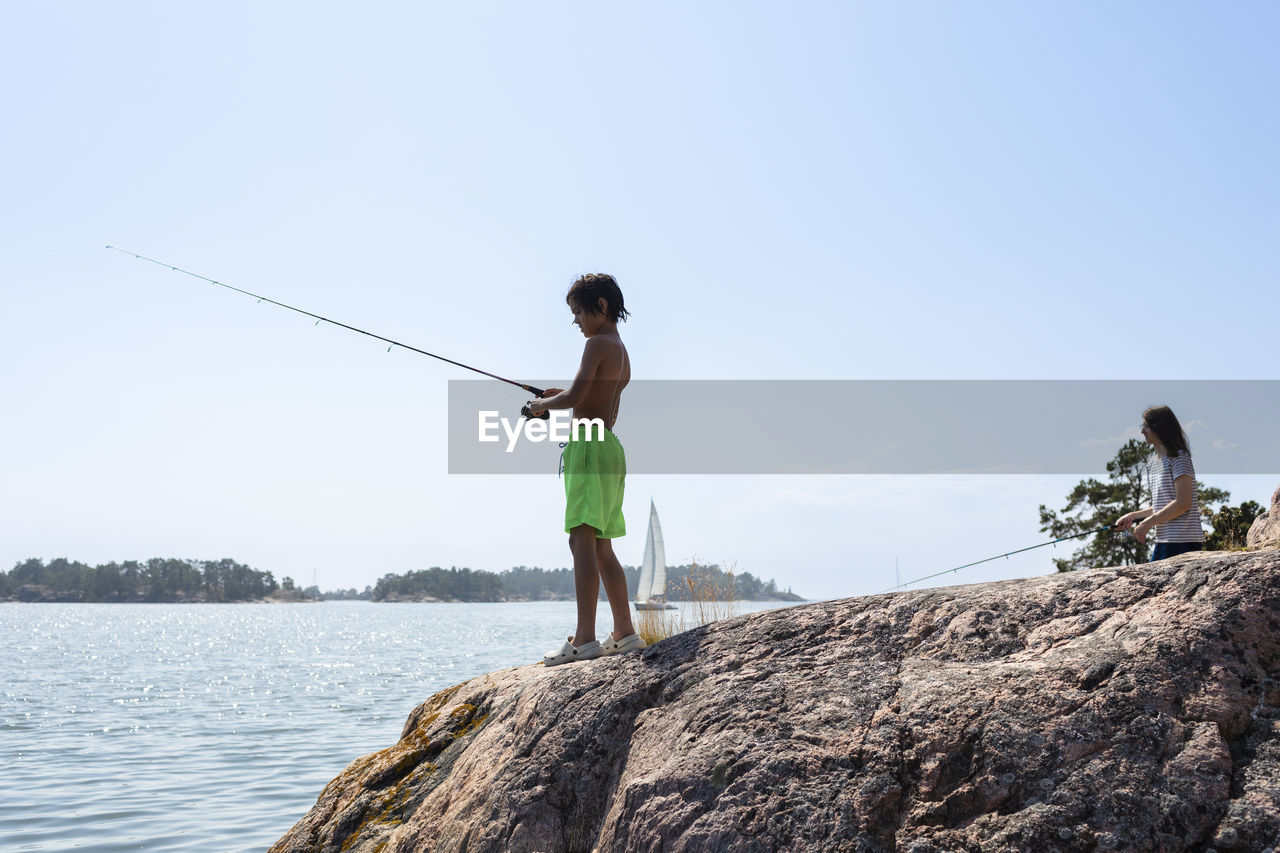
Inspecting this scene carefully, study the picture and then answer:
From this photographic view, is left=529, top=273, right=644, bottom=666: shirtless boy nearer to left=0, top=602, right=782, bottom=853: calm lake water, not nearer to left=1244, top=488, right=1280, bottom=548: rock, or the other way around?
left=0, top=602, right=782, bottom=853: calm lake water

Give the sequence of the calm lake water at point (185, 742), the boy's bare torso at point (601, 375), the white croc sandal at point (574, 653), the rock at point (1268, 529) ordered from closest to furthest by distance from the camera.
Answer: the white croc sandal at point (574, 653) < the boy's bare torso at point (601, 375) < the rock at point (1268, 529) < the calm lake water at point (185, 742)

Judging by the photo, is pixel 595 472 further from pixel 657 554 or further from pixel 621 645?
pixel 657 554

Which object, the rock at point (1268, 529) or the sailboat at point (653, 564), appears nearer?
the rock at point (1268, 529)

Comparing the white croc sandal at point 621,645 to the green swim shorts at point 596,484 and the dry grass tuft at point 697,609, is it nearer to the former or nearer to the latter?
the green swim shorts at point 596,484

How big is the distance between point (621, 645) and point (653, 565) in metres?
49.3

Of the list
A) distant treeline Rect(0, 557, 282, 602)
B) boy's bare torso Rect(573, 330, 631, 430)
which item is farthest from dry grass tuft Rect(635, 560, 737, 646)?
distant treeline Rect(0, 557, 282, 602)

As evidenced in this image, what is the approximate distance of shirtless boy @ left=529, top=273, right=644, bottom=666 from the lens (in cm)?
467

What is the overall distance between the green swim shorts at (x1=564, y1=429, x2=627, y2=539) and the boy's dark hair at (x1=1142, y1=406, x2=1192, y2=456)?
131 inches

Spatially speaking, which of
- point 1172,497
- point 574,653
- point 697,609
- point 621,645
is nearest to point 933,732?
point 621,645

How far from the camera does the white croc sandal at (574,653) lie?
462 centimetres

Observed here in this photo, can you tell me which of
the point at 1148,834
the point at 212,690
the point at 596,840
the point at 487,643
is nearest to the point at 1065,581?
the point at 1148,834

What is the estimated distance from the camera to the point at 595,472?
15.4 feet

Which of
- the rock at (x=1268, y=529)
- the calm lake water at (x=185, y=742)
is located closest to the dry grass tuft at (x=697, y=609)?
the calm lake water at (x=185, y=742)

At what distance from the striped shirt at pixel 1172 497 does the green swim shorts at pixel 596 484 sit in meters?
3.32
